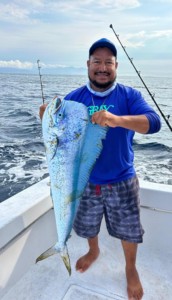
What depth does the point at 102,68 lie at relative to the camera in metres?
2.18

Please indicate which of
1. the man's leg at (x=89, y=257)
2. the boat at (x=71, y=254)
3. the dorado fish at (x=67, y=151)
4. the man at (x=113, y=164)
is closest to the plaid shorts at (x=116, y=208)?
the man at (x=113, y=164)

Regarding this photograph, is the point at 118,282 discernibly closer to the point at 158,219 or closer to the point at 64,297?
the point at 64,297

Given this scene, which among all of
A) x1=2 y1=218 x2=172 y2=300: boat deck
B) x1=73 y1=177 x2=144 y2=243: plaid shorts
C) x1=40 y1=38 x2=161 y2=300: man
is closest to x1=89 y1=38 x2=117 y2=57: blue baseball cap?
x1=40 y1=38 x2=161 y2=300: man

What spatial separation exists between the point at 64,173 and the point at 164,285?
1535 mm

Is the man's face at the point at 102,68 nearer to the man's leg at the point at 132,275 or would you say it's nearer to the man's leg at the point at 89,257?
the man's leg at the point at 132,275

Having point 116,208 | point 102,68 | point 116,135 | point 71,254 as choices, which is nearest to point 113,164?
point 116,135

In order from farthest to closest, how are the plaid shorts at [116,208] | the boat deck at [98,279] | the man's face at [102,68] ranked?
the boat deck at [98,279] < the plaid shorts at [116,208] < the man's face at [102,68]

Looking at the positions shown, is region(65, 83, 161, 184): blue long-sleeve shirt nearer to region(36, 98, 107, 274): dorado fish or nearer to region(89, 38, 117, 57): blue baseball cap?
region(89, 38, 117, 57): blue baseball cap

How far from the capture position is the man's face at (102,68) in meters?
2.19

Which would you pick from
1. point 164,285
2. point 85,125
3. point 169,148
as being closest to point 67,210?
point 85,125

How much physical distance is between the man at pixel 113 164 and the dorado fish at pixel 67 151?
0.43m

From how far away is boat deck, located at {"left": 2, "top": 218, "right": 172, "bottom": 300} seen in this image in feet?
8.11

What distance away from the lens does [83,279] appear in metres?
2.65

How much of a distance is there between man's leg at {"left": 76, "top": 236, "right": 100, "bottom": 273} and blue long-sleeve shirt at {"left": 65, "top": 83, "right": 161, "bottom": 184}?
77 centimetres
